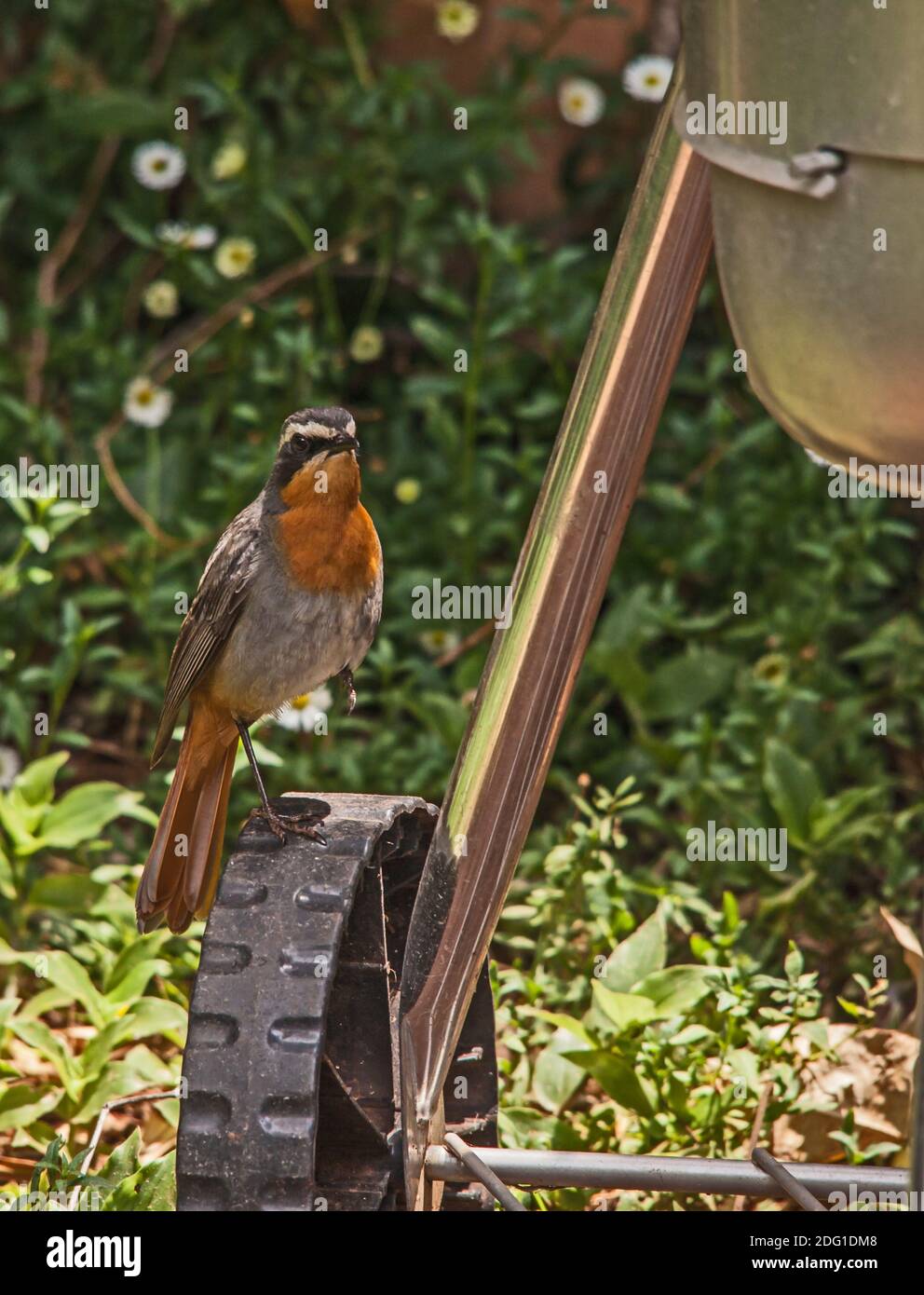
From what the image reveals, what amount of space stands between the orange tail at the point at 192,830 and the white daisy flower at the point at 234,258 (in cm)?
242

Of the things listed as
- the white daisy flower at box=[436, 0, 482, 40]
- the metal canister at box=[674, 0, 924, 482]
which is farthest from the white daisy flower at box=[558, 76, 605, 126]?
the metal canister at box=[674, 0, 924, 482]

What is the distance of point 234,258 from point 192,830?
8.71 feet

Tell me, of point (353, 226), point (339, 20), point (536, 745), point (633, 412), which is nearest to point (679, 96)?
point (633, 412)

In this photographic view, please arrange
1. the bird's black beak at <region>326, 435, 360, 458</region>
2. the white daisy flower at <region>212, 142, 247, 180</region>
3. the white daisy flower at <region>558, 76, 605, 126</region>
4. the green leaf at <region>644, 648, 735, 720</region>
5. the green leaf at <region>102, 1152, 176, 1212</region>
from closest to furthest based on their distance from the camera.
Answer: the green leaf at <region>102, 1152, 176, 1212</region> < the bird's black beak at <region>326, 435, 360, 458</region> < the green leaf at <region>644, 648, 735, 720</region> < the white daisy flower at <region>212, 142, 247, 180</region> < the white daisy flower at <region>558, 76, 605, 126</region>

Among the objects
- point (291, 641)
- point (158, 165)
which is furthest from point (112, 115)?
point (291, 641)

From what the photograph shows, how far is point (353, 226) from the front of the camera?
5.51 m

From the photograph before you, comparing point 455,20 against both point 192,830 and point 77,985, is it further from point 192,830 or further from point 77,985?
point 77,985

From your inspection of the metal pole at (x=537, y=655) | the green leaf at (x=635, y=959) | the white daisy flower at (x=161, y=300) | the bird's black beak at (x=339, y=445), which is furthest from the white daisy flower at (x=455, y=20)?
the metal pole at (x=537, y=655)

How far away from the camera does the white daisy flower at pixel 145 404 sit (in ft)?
16.5

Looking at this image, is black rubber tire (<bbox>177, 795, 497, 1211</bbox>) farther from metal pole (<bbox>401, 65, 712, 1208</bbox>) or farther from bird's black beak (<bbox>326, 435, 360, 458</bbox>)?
bird's black beak (<bbox>326, 435, 360, 458</bbox>)

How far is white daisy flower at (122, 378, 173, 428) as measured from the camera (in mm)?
5023

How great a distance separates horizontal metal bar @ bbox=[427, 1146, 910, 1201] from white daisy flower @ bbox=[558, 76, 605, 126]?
4155 millimetres

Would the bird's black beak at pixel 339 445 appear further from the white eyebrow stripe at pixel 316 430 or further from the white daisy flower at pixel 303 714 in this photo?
the white daisy flower at pixel 303 714
